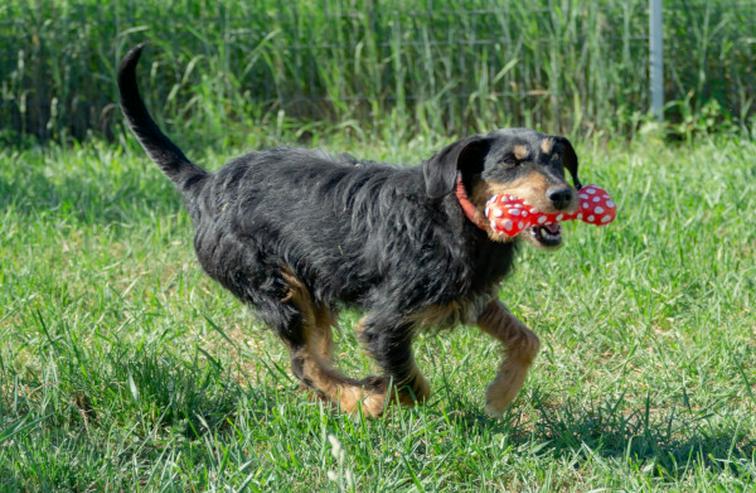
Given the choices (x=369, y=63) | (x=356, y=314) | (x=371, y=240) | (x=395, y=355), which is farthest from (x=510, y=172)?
(x=369, y=63)

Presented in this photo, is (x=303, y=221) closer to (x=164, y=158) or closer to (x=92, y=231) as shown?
(x=164, y=158)

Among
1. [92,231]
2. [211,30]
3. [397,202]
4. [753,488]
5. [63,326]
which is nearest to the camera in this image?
[753,488]

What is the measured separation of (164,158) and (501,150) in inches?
64.3

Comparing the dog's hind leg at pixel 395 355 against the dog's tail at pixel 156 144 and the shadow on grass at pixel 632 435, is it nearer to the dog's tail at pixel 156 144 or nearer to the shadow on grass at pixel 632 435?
the shadow on grass at pixel 632 435

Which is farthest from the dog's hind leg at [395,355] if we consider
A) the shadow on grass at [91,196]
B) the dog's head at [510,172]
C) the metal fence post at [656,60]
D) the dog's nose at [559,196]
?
the metal fence post at [656,60]

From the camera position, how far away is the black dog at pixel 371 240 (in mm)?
4078

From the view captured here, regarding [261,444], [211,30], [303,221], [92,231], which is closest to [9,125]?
[211,30]

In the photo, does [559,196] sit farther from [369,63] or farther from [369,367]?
[369,63]

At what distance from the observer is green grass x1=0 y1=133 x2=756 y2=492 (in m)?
3.69

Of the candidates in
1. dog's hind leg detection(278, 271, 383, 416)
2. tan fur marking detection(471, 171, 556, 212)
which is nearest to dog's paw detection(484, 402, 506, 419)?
dog's hind leg detection(278, 271, 383, 416)

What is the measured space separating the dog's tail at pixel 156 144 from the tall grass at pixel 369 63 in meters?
3.97

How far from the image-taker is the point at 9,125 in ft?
30.1

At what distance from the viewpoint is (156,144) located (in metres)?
4.87

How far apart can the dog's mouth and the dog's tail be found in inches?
63.9
